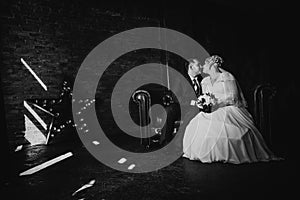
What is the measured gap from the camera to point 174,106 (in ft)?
12.9

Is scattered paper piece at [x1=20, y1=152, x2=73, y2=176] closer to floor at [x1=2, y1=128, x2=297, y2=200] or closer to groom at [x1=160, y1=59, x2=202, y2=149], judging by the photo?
floor at [x1=2, y1=128, x2=297, y2=200]

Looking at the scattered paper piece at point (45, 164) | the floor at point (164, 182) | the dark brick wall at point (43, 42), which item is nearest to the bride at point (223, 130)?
the floor at point (164, 182)

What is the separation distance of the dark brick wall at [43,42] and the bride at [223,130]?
3.28 metres

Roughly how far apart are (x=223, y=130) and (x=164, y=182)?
90 cm

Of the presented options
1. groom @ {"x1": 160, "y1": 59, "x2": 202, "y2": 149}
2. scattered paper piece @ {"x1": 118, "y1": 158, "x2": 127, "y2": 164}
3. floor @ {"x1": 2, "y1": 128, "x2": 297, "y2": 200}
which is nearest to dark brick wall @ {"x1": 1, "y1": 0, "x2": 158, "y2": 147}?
floor @ {"x1": 2, "y1": 128, "x2": 297, "y2": 200}

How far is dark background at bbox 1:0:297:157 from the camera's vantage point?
438 centimetres

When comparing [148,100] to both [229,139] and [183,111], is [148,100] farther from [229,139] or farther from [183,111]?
[229,139]

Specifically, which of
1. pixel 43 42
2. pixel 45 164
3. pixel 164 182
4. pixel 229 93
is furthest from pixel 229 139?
pixel 43 42

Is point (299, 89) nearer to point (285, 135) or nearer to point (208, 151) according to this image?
point (285, 135)

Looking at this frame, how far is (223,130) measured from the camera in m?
2.85

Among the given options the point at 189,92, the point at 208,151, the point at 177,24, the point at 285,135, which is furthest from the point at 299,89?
the point at 177,24

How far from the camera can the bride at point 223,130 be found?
9.26 ft

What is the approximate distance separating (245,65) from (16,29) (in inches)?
173

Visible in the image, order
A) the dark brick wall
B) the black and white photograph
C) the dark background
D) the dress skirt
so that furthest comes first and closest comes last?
the dark brick wall
the dark background
the dress skirt
the black and white photograph
